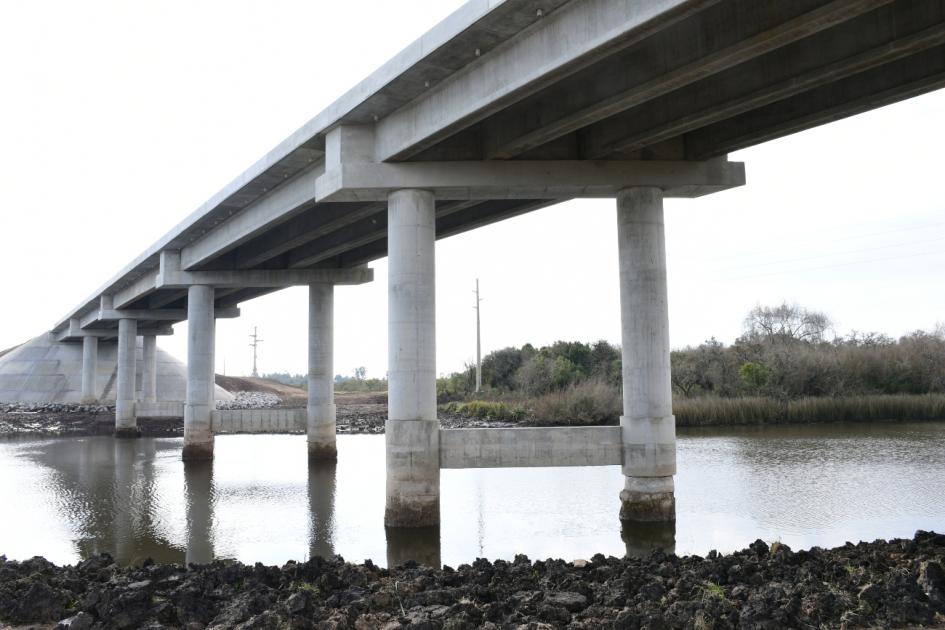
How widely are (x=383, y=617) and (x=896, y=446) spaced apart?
84.0ft

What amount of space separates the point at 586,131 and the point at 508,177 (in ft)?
7.47

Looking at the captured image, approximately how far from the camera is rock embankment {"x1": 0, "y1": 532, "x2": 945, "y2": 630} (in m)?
8.88

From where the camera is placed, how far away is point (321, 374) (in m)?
33.9

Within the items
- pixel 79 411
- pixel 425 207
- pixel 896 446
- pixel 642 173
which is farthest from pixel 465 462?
pixel 79 411

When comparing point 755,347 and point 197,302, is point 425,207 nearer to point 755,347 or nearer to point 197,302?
point 197,302

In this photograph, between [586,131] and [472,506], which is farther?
[472,506]

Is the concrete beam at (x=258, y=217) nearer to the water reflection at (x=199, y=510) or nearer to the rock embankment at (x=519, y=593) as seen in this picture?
the water reflection at (x=199, y=510)

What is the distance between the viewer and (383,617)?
9531 mm

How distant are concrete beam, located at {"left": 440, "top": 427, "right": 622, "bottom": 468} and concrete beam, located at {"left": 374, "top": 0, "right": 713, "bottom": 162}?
6899mm

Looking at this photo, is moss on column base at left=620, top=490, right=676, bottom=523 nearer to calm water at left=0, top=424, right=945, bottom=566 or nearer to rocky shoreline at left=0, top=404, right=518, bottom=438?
calm water at left=0, top=424, right=945, bottom=566

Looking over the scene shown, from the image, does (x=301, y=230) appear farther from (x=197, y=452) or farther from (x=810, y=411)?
(x=810, y=411)

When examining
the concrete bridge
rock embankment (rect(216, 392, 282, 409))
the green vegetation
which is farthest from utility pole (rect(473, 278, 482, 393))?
the concrete bridge

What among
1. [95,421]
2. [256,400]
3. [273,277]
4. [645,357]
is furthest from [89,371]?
[645,357]

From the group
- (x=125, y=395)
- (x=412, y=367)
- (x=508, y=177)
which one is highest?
(x=508, y=177)
